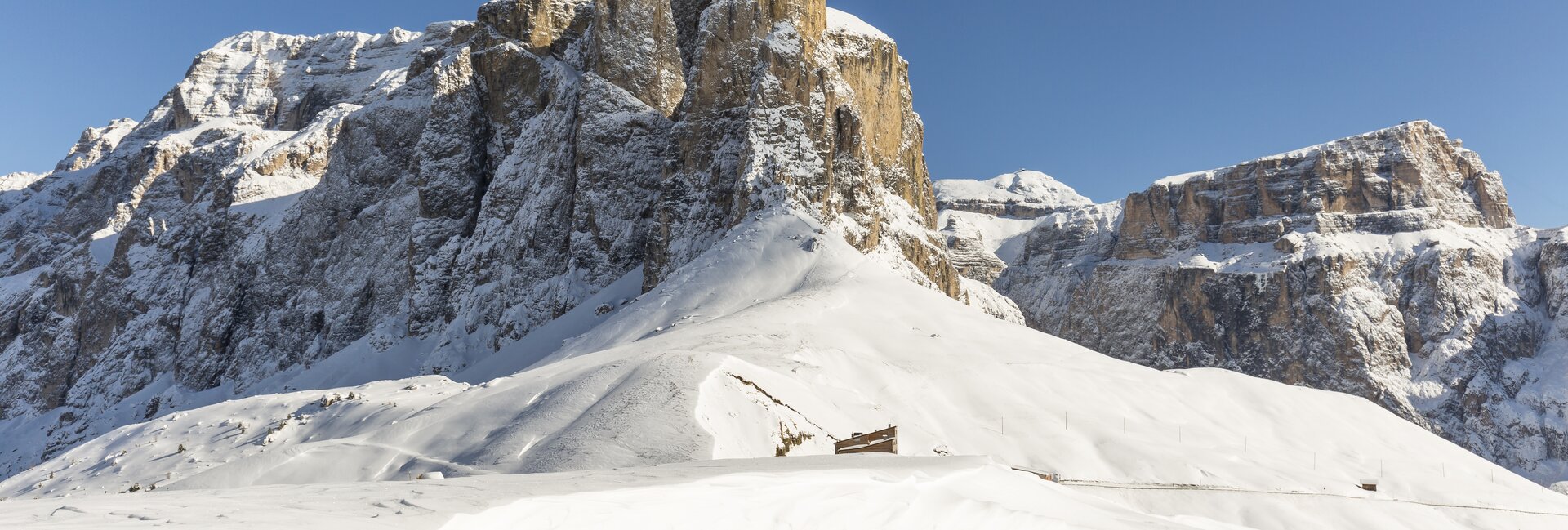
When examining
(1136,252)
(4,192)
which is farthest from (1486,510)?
(4,192)

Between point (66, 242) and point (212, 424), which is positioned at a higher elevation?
point (66, 242)

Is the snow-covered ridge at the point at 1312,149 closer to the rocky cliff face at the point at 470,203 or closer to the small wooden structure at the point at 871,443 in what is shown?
the rocky cliff face at the point at 470,203

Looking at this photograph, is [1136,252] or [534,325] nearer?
[534,325]

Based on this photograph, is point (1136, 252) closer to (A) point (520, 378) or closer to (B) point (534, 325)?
(B) point (534, 325)

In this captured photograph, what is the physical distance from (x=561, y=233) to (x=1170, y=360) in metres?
78.2

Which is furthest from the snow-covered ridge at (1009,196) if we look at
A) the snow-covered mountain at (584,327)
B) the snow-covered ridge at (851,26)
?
the snow-covered ridge at (851,26)

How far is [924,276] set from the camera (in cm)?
4709

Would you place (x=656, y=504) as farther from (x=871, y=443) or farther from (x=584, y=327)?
(x=584, y=327)

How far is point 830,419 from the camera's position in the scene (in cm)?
1917

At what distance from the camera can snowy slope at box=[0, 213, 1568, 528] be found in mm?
16141

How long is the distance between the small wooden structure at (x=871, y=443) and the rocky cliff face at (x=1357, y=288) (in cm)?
9070

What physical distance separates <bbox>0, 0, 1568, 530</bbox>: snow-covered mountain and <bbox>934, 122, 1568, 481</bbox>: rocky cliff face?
23634 millimetres

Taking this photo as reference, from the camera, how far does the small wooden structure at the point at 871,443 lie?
1360 cm

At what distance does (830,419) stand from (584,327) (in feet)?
99.5
